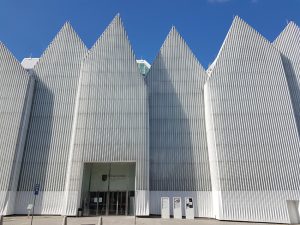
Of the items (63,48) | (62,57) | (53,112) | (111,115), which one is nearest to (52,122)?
(53,112)

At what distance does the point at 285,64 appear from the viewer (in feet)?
96.2

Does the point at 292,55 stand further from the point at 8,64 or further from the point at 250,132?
the point at 8,64

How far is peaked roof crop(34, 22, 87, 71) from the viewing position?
2998 centimetres

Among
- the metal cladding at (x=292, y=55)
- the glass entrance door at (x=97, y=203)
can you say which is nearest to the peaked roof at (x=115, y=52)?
the glass entrance door at (x=97, y=203)

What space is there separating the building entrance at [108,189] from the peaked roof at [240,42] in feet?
53.1

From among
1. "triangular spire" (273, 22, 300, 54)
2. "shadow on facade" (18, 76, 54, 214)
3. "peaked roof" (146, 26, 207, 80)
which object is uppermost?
"triangular spire" (273, 22, 300, 54)

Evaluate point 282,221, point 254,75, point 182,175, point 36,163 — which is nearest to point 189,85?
point 254,75

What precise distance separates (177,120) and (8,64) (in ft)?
73.1

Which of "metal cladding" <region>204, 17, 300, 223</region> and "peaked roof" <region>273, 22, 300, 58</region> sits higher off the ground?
"peaked roof" <region>273, 22, 300, 58</region>

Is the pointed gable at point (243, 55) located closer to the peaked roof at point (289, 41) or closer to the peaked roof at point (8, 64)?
the peaked roof at point (289, 41)

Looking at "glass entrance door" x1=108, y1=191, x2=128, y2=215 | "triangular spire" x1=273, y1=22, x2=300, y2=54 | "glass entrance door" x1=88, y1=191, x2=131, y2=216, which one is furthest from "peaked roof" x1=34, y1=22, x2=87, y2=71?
"triangular spire" x1=273, y1=22, x2=300, y2=54

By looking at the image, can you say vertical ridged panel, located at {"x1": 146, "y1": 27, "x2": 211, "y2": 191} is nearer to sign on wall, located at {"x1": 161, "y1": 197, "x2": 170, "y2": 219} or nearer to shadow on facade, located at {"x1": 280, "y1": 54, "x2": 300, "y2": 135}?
sign on wall, located at {"x1": 161, "y1": 197, "x2": 170, "y2": 219}

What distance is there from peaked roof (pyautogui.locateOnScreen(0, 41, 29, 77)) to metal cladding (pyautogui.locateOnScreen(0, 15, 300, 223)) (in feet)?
0.55

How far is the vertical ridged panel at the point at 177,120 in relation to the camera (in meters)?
25.4
